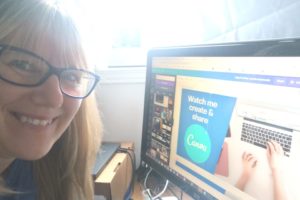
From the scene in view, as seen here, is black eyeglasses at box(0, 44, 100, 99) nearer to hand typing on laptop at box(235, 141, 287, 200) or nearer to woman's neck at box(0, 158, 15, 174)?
woman's neck at box(0, 158, 15, 174)

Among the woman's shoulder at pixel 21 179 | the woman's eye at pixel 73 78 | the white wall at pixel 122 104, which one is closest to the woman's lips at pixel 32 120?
the woman's eye at pixel 73 78

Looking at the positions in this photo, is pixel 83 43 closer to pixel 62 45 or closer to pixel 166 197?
pixel 62 45

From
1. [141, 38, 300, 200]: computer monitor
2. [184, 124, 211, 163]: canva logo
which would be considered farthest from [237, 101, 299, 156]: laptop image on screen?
[184, 124, 211, 163]: canva logo

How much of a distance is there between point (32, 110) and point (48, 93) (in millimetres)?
56

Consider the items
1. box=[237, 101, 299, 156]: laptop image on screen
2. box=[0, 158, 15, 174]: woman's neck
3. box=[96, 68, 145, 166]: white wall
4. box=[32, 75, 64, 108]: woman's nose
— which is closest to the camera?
box=[237, 101, 299, 156]: laptop image on screen

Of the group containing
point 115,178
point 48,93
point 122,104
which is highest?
point 48,93

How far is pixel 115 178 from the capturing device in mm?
862

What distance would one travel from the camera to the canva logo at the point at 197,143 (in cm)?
65

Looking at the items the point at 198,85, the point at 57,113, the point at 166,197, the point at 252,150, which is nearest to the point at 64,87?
the point at 57,113

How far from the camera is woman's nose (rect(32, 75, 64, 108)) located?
578 millimetres

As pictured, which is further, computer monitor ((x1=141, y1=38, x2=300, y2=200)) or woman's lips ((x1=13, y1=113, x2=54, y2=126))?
woman's lips ((x1=13, y1=113, x2=54, y2=126))

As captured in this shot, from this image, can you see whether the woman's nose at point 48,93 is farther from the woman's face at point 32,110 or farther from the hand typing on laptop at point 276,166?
the hand typing on laptop at point 276,166

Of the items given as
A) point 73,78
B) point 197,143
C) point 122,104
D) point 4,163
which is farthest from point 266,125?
point 122,104

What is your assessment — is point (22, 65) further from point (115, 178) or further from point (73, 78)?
point (115, 178)
